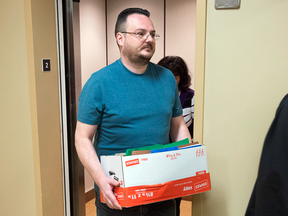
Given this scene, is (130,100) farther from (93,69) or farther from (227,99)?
(93,69)

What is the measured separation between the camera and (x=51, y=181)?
1.77 meters

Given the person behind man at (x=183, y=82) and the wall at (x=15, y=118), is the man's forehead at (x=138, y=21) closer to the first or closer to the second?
the wall at (x=15, y=118)

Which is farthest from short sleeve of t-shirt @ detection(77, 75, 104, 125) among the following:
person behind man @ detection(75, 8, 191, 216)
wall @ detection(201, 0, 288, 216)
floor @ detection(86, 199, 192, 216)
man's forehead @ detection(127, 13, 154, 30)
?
floor @ detection(86, 199, 192, 216)

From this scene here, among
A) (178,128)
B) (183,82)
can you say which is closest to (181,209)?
(183,82)

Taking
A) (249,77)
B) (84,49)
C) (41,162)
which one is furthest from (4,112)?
(249,77)

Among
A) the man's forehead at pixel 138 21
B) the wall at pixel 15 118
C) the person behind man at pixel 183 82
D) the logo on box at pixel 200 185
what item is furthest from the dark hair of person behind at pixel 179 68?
the logo on box at pixel 200 185

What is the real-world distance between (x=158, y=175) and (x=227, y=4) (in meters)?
0.67

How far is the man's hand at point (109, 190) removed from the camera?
1.01 meters

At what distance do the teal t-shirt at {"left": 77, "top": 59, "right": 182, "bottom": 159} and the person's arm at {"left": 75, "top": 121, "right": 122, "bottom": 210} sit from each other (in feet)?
0.16

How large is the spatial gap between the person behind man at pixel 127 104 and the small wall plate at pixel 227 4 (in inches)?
11.7

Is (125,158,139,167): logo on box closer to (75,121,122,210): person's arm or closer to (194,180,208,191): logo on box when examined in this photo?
(75,121,122,210): person's arm

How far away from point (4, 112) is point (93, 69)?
3.49 ft

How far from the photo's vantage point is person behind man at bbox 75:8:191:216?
3.81 ft

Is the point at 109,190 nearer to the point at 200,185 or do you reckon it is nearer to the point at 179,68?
the point at 200,185
